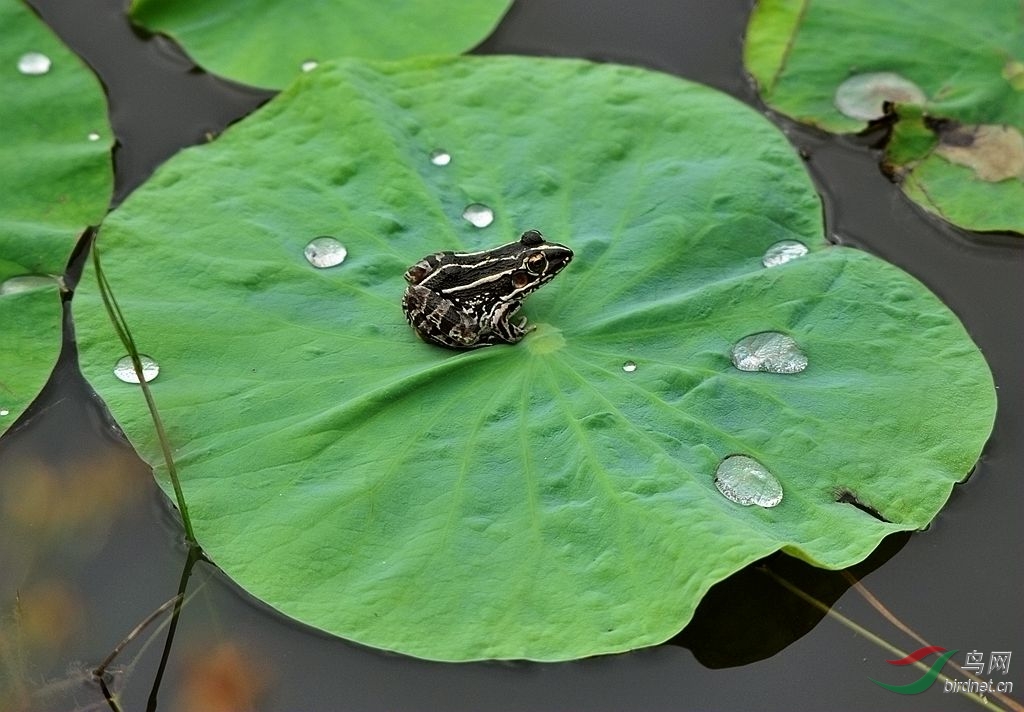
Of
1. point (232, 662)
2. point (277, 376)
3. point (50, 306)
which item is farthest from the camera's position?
point (50, 306)

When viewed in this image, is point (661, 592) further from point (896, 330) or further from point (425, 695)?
point (896, 330)

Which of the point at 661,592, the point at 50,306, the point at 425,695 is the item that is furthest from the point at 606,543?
the point at 50,306

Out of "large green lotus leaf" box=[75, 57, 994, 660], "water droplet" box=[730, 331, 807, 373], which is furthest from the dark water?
"water droplet" box=[730, 331, 807, 373]

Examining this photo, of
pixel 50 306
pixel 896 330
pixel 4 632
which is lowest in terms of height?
pixel 4 632

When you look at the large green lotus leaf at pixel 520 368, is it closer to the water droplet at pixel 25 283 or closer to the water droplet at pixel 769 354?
the water droplet at pixel 769 354

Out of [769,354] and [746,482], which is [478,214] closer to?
[769,354]

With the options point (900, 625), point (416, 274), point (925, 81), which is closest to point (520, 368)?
point (416, 274)

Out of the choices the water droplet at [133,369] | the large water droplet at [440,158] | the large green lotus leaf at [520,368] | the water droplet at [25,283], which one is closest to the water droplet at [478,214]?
the large green lotus leaf at [520,368]

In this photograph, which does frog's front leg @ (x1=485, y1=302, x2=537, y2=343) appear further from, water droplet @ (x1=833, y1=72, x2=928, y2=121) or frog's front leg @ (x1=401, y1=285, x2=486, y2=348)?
water droplet @ (x1=833, y1=72, x2=928, y2=121)
